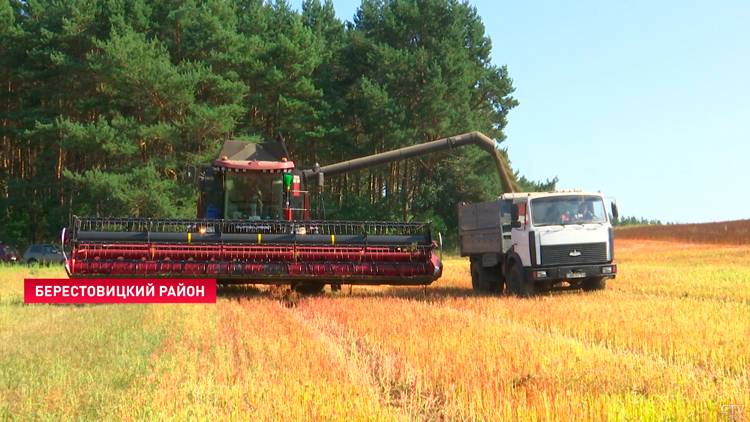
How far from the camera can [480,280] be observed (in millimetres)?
16594

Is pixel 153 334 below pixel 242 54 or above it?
below

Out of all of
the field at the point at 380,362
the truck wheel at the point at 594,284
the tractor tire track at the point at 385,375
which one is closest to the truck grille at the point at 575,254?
the truck wheel at the point at 594,284

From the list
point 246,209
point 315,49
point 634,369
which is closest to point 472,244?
point 246,209

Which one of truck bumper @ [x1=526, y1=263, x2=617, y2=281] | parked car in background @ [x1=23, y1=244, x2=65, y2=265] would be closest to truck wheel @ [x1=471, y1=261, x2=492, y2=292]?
truck bumper @ [x1=526, y1=263, x2=617, y2=281]

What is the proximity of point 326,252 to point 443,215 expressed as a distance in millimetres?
28889

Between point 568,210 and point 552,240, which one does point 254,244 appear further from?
point 568,210

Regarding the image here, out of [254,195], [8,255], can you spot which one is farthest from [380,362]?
[8,255]

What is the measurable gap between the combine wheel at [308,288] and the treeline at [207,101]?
66.2ft

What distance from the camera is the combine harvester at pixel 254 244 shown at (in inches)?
530

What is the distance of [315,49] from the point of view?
45.6 metres

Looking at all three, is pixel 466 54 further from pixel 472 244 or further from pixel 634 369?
pixel 634 369

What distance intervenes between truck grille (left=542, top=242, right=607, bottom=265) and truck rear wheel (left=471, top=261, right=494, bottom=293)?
2.42 m

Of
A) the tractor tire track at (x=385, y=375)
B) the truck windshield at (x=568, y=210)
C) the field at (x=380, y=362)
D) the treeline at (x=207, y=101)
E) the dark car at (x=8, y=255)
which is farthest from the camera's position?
the treeline at (x=207, y=101)
